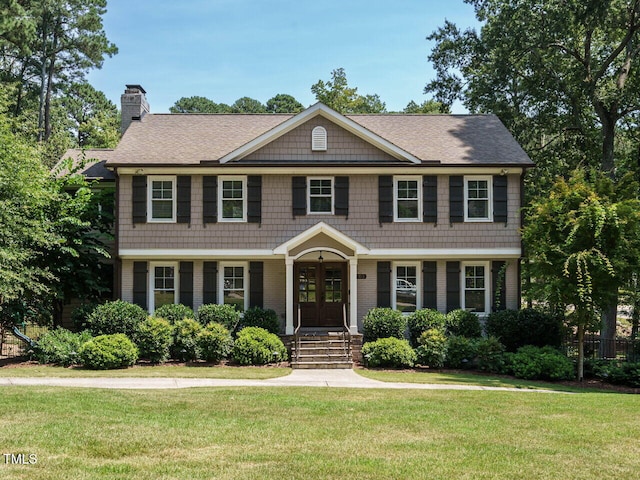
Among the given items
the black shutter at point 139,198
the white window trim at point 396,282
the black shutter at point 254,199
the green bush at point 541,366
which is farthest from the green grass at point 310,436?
the black shutter at point 254,199

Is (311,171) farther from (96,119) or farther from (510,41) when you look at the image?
(96,119)

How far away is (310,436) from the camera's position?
30.7 ft

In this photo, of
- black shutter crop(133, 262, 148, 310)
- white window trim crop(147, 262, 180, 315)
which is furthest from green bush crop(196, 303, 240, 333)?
black shutter crop(133, 262, 148, 310)

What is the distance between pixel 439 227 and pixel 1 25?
2579 centimetres

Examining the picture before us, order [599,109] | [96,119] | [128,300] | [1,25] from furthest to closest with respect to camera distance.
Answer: [96,119] < [1,25] < [599,109] < [128,300]

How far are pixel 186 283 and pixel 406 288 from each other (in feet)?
23.8

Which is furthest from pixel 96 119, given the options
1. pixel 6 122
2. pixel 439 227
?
pixel 439 227

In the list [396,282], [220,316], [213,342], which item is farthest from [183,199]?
[396,282]

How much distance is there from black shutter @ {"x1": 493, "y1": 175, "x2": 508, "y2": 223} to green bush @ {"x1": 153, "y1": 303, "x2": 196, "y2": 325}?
1033 cm

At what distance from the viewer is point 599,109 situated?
2645 centimetres

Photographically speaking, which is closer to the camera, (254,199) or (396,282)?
(254,199)

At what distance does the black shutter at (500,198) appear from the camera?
21578mm

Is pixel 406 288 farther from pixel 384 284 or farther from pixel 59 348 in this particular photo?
pixel 59 348

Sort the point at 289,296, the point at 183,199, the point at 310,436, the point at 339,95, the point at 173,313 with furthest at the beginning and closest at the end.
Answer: the point at 339,95
the point at 183,199
the point at 289,296
the point at 173,313
the point at 310,436
